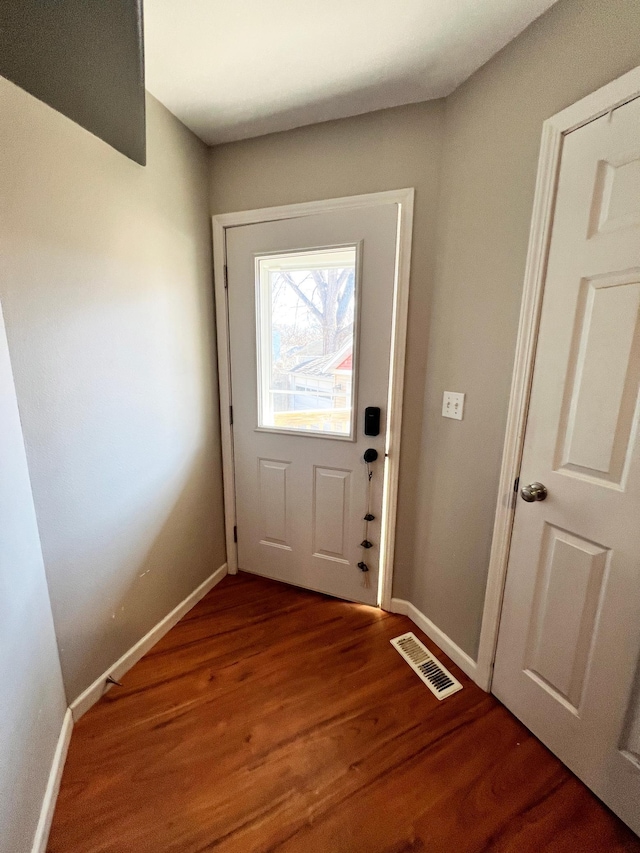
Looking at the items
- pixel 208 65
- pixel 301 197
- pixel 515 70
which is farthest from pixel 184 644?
pixel 515 70

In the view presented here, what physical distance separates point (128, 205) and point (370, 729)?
2150 mm

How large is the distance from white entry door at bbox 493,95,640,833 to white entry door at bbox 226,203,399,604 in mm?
659

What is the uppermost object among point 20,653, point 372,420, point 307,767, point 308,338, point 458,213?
point 458,213

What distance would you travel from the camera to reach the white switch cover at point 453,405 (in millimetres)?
1371

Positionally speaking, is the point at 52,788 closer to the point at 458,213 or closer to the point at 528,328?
the point at 528,328

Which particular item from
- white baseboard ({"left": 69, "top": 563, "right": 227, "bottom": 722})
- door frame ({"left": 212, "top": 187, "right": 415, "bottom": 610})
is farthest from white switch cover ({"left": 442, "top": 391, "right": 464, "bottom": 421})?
white baseboard ({"left": 69, "top": 563, "right": 227, "bottom": 722})

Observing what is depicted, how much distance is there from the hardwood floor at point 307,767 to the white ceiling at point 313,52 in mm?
2336

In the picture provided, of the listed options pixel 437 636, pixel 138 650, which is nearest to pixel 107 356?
pixel 138 650

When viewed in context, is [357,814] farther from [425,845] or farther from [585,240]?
[585,240]

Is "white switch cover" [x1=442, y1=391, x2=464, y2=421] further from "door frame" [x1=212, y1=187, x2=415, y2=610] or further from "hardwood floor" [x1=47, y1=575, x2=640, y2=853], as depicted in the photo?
"hardwood floor" [x1=47, y1=575, x2=640, y2=853]

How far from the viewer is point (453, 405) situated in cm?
140

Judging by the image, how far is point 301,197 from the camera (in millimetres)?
1567

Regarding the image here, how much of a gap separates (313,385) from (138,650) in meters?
1.44

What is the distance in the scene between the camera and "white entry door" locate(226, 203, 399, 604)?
5.02 feet
